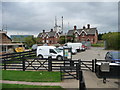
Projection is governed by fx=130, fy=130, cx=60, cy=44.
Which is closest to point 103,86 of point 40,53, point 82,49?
point 40,53

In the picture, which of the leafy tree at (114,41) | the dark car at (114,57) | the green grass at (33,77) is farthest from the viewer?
the leafy tree at (114,41)

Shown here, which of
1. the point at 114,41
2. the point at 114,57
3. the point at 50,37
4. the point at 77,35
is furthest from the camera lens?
the point at 77,35

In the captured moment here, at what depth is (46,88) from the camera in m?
5.44

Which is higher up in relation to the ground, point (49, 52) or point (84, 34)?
point (84, 34)

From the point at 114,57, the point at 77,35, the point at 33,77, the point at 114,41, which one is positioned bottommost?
the point at 33,77

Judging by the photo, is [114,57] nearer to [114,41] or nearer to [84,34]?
[114,41]

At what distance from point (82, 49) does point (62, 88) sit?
24023 mm

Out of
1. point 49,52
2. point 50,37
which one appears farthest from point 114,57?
point 50,37

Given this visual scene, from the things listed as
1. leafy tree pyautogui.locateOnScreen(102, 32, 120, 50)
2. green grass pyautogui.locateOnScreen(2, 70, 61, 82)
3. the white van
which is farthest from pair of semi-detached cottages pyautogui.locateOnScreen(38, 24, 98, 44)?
green grass pyautogui.locateOnScreen(2, 70, 61, 82)

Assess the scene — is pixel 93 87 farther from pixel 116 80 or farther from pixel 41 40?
pixel 41 40

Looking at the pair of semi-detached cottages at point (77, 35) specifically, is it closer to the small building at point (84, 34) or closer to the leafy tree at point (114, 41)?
the small building at point (84, 34)

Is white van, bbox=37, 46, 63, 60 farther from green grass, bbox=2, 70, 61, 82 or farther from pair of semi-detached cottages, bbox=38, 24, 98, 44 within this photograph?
pair of semi-detached cottages, bbox=38, 24, 98, 44

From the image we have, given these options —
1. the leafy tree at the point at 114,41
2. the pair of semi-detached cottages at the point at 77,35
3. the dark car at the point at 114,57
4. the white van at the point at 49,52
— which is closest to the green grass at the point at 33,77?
the dark car at the point at 114,57

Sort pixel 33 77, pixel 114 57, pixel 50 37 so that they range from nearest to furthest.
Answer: pixel 33 77, pixel 114 57, pixel 50 37
